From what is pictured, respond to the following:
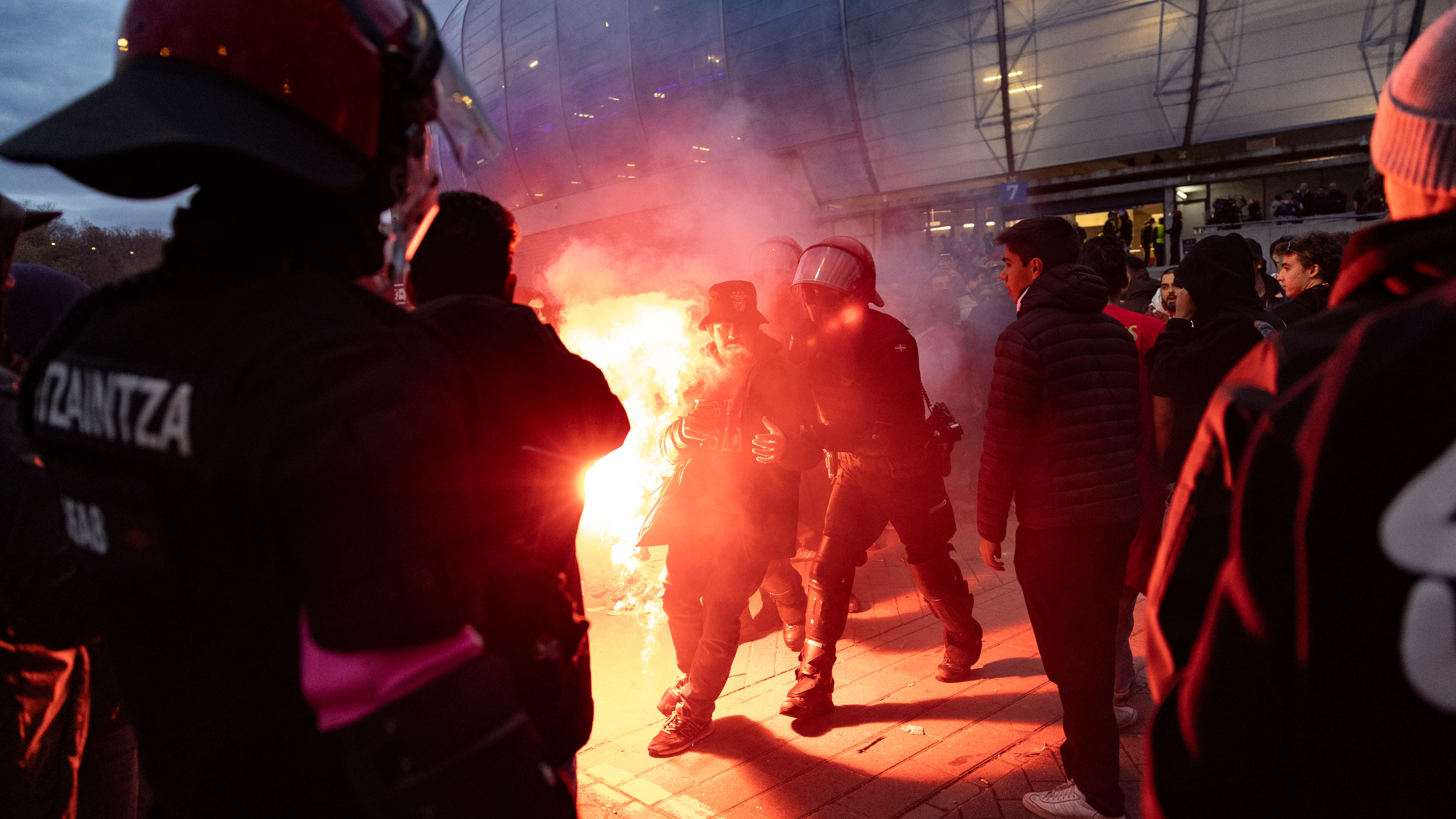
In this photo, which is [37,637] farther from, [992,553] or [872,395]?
[872,395]

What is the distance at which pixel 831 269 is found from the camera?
433cm

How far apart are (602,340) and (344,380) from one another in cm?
571

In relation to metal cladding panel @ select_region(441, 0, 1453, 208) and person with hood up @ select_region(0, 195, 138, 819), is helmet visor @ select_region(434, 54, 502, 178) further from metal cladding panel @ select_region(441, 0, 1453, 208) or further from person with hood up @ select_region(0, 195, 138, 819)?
metal cladding panel @ select_region(441, 0, 1453, 208)

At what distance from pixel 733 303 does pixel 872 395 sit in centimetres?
90

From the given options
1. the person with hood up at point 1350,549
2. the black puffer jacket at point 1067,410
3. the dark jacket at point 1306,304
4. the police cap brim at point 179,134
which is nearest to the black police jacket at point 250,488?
the police cap brim at point 179,134

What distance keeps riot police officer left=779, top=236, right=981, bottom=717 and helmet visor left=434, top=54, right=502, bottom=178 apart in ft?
9.12

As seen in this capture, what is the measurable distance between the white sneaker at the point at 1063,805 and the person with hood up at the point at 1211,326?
162 centimetres

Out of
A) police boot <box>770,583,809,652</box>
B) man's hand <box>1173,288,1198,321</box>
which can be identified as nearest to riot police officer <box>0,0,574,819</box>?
man's hand <box>1173,288,1198,321</box>

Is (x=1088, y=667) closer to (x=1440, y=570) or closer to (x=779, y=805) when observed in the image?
(x=779, y=805)

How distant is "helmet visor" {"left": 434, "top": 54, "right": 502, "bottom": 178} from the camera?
4.65 ft

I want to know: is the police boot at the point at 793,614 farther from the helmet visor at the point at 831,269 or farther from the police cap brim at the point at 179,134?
the police cap brim at the point at 179,134

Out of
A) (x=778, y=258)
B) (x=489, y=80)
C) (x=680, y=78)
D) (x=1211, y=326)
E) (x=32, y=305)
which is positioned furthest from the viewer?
(x=489, y=80)

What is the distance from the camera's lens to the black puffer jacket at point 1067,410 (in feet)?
9.84

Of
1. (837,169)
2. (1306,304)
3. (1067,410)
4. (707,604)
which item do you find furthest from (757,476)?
(837,169)
